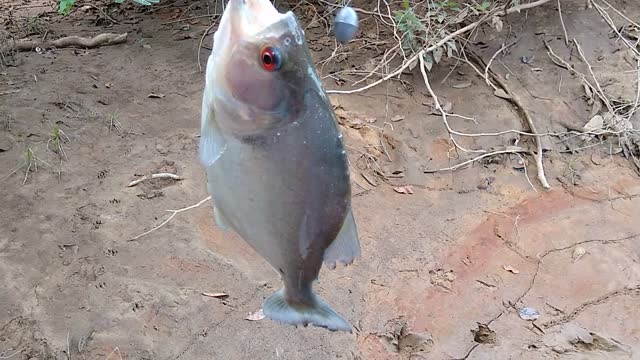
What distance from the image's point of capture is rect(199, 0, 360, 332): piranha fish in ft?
3.22

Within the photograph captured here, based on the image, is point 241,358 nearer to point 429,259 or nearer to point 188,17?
point 429,259

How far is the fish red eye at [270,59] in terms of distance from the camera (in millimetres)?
969

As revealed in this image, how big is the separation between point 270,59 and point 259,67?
0.02 meters

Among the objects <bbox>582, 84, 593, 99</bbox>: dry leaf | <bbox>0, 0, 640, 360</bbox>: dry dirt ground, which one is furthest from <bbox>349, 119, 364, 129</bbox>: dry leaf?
<bbox>582, 84, 593, 99</bbox>: dry leaf

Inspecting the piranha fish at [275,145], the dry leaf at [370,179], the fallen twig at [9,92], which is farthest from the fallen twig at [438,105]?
the piranha fish at [275,145]

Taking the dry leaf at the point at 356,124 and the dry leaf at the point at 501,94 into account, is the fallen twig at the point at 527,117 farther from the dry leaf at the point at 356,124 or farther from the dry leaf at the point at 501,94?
the dry leaf at the point at 356,124

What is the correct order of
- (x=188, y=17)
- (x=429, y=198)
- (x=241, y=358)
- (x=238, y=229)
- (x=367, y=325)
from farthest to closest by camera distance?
(x=188, y=17) < (x=429, y=198) < (x=367, y=325) < (x=241, y=358) < (x=238, y=229)

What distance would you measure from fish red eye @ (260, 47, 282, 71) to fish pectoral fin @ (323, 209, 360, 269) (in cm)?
27

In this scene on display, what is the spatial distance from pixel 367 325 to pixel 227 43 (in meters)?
2.10

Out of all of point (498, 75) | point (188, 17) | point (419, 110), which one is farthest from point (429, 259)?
point (188, 17)

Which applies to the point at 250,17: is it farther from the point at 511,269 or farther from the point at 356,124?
the point at 356,124

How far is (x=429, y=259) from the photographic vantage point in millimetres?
3311

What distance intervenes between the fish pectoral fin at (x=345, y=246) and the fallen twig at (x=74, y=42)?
13.5ft

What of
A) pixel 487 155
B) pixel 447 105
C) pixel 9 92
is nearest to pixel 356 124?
pixel 447 105
